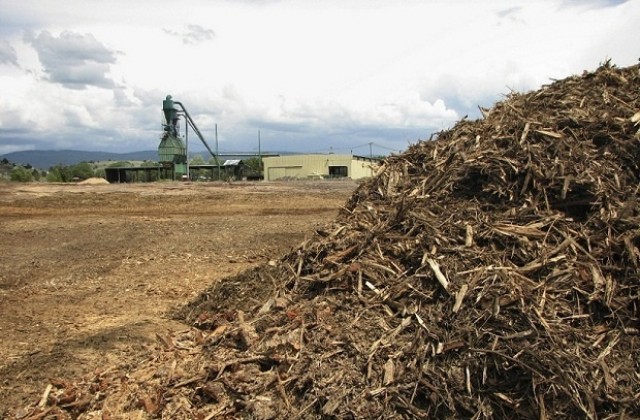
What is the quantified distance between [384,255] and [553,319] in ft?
4.48

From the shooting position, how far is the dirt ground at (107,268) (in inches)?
198

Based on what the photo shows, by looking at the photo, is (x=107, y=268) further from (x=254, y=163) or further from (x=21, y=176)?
(x=254, y=163)

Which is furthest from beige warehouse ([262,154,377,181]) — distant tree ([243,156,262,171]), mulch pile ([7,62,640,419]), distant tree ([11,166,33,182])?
mulch pile ([7,62,640,419])

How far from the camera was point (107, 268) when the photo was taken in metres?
8.86

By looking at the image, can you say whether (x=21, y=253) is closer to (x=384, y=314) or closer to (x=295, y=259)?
(x=295, y=259)

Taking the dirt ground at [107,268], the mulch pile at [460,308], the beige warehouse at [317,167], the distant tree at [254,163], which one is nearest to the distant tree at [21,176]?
the beige warehouse at [317,167]

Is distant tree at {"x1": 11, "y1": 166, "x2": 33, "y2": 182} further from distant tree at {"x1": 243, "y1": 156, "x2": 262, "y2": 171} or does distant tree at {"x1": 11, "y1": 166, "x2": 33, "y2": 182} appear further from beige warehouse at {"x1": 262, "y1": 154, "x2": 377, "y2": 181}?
distant tree at {"x1": 243, "y1": 156, "x2": 262, "y2": 171}

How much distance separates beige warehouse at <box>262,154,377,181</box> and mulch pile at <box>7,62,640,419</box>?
149ft

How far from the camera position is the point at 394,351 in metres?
3.70

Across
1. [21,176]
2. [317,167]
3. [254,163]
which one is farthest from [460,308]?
[254,163]

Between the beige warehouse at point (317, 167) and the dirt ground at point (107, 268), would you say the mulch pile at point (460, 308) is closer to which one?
the dirt ground at point (107, 268)

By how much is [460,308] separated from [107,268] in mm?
6526

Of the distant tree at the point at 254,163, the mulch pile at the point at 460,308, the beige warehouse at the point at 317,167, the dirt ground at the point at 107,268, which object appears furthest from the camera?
the distant tree at the point at 254,163

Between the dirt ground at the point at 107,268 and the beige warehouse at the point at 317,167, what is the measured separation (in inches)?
1292
